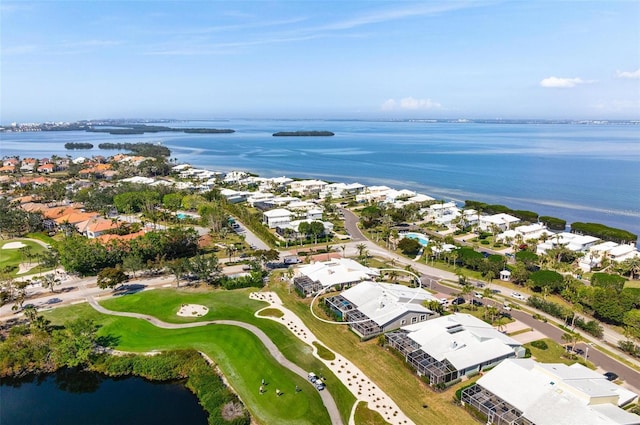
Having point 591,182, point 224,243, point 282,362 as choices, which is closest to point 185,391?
point 282,362

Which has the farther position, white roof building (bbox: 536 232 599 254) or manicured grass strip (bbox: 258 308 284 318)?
white roof building (bbox: 536 232 599 254)

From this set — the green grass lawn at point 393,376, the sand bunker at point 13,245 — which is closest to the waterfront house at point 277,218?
the green grass lawn at point 393,376

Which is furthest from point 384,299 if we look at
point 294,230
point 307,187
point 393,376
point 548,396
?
point 307,187

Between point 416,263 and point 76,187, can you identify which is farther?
point 76,187

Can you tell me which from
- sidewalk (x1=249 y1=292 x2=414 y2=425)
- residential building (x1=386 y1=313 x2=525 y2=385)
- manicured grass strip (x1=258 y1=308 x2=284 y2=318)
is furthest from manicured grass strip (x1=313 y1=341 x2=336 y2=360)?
manicured grass strip (x1=258 y1=308 x2=284 y2=318)

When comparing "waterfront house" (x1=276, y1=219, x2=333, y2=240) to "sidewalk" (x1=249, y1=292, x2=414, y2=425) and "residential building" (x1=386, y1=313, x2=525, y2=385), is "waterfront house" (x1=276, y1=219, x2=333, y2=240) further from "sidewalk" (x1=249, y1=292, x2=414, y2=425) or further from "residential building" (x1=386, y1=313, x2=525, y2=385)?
"residential building" (x1=386, y1=313, x2=525, y2=385)

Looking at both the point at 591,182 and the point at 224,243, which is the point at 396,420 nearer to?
the point at 224,243
